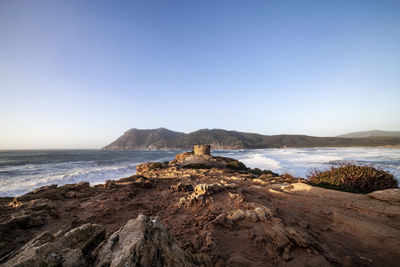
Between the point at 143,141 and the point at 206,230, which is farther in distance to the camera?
the point at 143,141

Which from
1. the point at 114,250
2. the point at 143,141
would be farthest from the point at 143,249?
the point at 143,141

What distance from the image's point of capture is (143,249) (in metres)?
1.89

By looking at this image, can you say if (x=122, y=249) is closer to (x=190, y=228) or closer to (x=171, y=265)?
(x=171, y=265)

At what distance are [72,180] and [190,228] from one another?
72.1 ft

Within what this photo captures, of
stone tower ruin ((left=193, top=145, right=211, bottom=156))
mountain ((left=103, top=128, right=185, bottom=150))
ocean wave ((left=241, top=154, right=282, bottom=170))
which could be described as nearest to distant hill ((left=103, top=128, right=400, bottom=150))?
mountain ((left=103, top=128, right=185, bottom=150))

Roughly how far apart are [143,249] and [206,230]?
Result: 7.12 feet

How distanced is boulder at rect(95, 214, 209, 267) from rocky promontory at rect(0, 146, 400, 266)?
0.01 m

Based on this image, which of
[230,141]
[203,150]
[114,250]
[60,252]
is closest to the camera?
[60,252]

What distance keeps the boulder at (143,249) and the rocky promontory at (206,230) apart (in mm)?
11

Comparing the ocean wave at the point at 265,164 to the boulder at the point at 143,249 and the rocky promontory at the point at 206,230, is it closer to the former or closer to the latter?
the rocky promontory at the point at 206,230

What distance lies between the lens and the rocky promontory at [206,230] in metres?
1.99

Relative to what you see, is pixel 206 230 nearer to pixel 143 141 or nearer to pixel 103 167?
pixel 103 167

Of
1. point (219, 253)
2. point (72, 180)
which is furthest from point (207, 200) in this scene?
point (72, 180)

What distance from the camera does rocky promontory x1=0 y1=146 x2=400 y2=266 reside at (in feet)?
6.51
